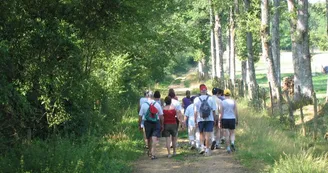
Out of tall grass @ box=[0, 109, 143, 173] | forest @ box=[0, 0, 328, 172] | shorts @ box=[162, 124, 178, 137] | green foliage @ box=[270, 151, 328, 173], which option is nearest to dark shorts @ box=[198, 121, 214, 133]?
shorts @ box=[162, 124, 178, 137]

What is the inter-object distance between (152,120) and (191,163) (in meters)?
1.68

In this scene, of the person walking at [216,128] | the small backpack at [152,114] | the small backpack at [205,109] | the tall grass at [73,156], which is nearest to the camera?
the tall grass at [73,156]

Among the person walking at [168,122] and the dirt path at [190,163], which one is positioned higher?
the person walking at [168,122]

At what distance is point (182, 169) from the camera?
12281 mm

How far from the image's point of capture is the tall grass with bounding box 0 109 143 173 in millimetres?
9992

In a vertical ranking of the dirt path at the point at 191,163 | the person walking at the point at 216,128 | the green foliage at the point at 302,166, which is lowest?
the dirt path at the point at 191,163

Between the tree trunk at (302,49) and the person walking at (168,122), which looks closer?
the person walking at (168,122)

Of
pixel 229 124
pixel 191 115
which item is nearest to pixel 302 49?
pixel 191 115

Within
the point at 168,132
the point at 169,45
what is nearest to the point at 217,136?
the point at 168,132

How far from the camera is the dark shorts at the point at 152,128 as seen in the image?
13.8 meters

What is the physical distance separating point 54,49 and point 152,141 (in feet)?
14.3

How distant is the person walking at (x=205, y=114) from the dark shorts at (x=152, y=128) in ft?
3.78

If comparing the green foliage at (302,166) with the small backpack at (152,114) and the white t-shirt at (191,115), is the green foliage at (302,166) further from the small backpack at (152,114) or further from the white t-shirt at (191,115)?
the white t-shirt at (191,115)

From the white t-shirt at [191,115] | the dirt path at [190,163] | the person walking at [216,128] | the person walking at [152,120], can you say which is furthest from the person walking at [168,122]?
the person walking at [216,128]
